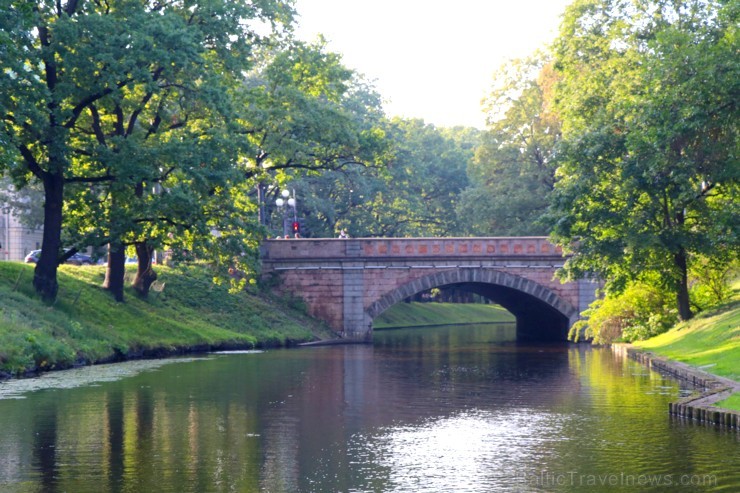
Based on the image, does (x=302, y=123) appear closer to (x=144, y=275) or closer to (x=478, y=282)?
(x=144, y=275)

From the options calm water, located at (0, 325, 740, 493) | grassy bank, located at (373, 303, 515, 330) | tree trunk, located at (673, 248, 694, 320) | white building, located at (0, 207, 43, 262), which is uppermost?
white building, located at (0, 207, 43, 262)

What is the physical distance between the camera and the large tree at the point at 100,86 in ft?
109

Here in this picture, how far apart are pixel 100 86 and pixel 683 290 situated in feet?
73.9

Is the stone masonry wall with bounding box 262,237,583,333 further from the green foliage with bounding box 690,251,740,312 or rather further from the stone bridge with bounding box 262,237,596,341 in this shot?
the green foliage with bounding box 690,251,740,312

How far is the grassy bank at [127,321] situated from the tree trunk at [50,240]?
1.70 ft

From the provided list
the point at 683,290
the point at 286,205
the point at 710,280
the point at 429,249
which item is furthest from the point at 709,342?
the point at 286,205

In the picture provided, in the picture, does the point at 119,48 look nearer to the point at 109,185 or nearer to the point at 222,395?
the point at 109,185

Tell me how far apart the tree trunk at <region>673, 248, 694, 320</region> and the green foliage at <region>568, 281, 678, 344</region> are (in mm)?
1062

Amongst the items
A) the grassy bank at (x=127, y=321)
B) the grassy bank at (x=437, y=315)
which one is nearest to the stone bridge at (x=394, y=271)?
the grassy bank at (x=127, y=321)

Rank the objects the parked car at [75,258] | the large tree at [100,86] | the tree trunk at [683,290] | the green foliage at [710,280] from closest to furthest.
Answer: the large tree at [100,86] → the tree trunk at [683,290] → the green foliage at [710,280] → the parked car at [75,258]

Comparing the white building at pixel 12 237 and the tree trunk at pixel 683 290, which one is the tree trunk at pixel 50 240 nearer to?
the tree trunk at pixel 683 290

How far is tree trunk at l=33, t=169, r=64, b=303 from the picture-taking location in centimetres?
3753

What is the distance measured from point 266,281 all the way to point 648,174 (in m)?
25.8

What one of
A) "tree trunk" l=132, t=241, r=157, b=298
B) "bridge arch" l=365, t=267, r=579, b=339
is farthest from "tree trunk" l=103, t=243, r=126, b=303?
"bridge arch" l=365, t=267, r=579, b=339
